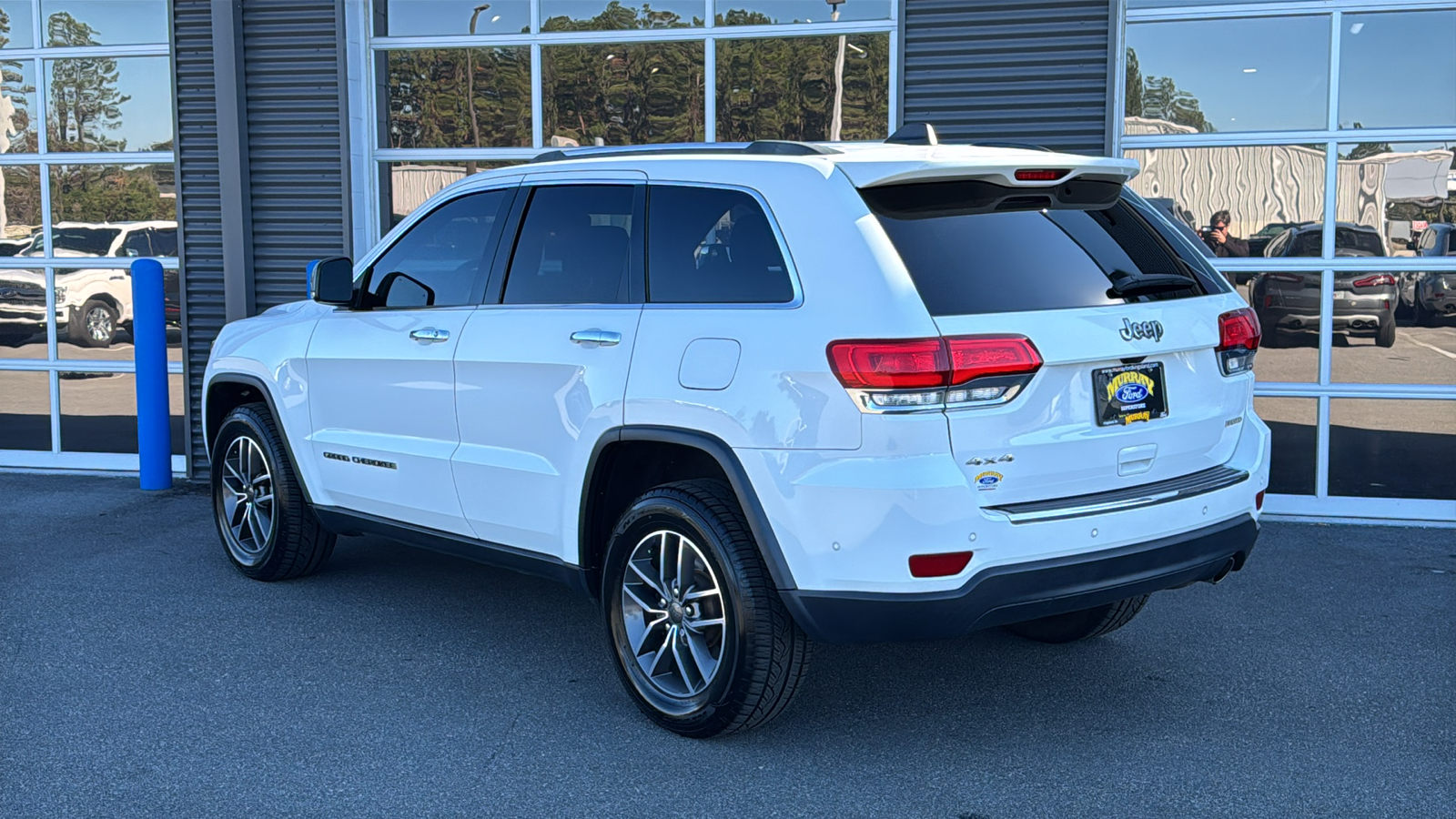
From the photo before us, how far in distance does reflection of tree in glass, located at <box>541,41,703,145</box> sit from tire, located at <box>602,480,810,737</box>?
4596 mm

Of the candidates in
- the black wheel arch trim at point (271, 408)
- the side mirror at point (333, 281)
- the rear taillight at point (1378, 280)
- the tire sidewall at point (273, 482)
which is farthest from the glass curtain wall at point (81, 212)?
the rear taillight at point (1378, 280)

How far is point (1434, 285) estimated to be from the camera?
7598 mm

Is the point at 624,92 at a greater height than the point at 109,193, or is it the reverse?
the point at 624,92

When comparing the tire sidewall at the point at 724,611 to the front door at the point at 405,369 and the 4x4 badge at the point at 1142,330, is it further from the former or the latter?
the 4x4 badge at the point at 1142,330

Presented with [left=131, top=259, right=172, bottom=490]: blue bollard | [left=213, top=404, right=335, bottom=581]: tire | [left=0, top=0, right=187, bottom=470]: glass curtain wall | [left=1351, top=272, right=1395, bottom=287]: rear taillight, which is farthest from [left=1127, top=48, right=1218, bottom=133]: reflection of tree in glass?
[left=0, top=0, right=187, bottom=470]: glass curtain wall

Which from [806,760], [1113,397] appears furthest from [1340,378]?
[806,760]

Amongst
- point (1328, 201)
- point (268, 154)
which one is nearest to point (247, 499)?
point (268, 154)

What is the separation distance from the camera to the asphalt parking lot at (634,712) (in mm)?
3846

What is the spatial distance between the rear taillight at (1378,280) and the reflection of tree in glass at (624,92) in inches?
154

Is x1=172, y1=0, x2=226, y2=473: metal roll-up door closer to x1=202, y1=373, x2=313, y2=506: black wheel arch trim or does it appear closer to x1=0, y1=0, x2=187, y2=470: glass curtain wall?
x1=0, y1=0, x2=187, y2=470: glass curtain wall

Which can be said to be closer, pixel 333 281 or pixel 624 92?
pixel 333 281

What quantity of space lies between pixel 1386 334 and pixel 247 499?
611 centimetres

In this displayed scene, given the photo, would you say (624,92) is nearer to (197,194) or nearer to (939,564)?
(197,194)

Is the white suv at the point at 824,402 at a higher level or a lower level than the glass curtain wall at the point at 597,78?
lower
